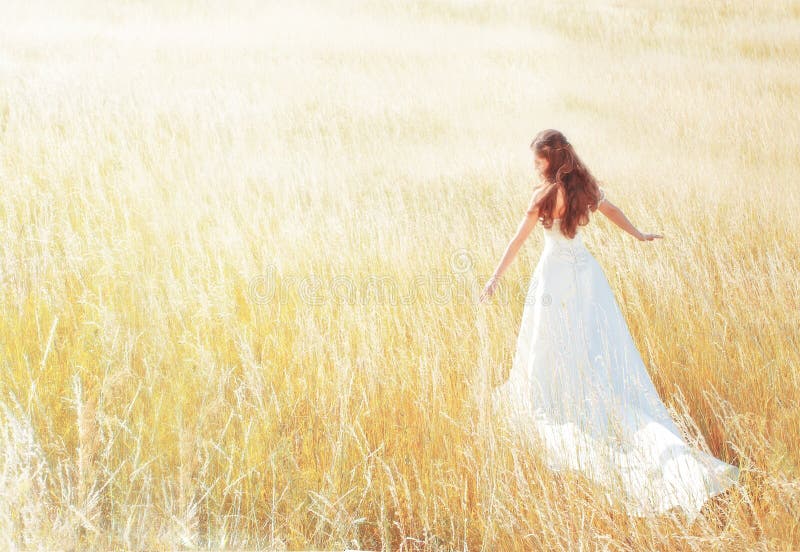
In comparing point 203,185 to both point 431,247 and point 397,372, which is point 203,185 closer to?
point 431,247

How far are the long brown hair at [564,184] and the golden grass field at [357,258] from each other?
47cm

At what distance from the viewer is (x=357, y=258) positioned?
3.44 m

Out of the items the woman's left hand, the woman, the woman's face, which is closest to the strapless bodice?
the woman

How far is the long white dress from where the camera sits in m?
1.82

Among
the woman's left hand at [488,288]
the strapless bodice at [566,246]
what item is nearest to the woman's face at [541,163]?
the strapless bodice at [566,246]

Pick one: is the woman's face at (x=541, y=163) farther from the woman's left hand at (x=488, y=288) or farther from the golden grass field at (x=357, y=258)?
the golden grass field at (x=357, y=258)

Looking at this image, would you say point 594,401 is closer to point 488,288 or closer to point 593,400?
point 593,400

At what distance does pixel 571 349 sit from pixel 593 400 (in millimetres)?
413

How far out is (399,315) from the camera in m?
2.88

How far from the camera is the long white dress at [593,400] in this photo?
1815 millimetres

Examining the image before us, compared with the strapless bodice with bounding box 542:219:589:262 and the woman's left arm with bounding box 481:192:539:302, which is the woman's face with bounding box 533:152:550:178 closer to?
the woman's left arm with bounding box 481:192:539:302

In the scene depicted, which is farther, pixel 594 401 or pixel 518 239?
pixel 518 239

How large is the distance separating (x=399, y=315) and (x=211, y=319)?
0.81 m

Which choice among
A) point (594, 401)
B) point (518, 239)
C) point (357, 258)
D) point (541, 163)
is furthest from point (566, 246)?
point (357, 258)
